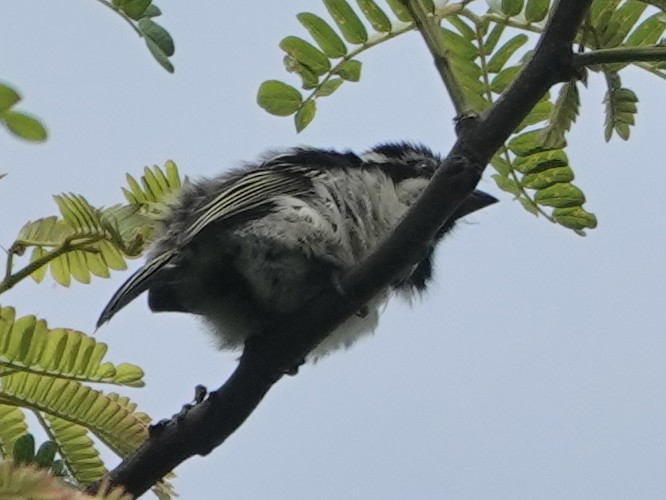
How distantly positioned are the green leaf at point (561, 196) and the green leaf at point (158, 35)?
1250mm

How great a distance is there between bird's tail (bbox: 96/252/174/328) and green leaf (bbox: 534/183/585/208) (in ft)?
3.49

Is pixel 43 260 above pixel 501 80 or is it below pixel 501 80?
below

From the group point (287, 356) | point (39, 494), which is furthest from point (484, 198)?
point (39, 494)

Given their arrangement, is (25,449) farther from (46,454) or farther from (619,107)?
(619,107)

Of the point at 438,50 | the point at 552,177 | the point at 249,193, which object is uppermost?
the point at 552,177

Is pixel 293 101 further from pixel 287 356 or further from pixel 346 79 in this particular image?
pixel 287 356

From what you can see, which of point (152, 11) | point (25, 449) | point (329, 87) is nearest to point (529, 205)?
point (329, 87)

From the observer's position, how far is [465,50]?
3012 mm

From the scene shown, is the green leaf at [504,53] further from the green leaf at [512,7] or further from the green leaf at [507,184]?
the green leaf at [507,184]

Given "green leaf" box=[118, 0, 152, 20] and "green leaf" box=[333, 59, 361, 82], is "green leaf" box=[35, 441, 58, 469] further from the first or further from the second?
"green leaf" box=[333, 59, 361, 82]

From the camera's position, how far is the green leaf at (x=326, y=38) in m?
3.07

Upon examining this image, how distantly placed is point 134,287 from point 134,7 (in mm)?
1032

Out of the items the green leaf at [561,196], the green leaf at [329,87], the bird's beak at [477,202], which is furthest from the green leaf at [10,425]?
the bird's beak at [477,202]

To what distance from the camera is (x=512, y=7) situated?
2.88 metres
